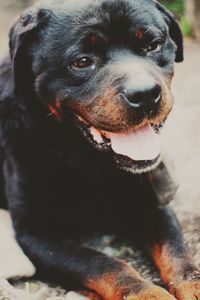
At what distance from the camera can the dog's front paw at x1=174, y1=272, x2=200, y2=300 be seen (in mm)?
2729

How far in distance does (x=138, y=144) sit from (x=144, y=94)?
1.00 ft

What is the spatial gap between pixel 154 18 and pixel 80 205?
114 centimetres

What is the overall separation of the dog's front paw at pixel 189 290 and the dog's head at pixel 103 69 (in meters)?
0.58

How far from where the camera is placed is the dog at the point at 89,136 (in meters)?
2.89

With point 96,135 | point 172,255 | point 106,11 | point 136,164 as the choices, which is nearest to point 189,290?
point 172,255

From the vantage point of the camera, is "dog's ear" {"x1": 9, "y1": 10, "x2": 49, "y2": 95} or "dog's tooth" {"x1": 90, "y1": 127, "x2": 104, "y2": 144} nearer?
"dog's tooth" {"x1": 90, "y1": 127, "x2": 104, "y2": 144}

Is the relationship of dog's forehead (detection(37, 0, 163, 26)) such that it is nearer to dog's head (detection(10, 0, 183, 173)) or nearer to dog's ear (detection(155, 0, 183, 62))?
dog's head (detection(10, 0, 183, 173))

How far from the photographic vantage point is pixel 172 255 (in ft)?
9.98

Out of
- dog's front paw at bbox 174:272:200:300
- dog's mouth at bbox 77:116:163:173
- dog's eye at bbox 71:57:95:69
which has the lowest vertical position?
Result: dog's front paw at bbox 174:272:200:300

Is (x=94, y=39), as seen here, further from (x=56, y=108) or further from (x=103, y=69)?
(x=56, y=108)

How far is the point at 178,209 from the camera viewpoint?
3.93m

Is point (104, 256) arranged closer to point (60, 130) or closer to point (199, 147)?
point (60, 130)

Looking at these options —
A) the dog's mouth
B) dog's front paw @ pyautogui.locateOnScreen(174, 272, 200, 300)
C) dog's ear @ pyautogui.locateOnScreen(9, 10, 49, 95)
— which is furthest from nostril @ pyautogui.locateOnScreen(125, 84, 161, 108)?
dog's front paw @ pyautogui.locateOnScreen(174, 272, 200, 300)

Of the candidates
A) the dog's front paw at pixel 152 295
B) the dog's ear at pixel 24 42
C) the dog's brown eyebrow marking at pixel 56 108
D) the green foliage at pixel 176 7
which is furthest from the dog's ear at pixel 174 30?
the green foliage at pixel 176 7
